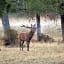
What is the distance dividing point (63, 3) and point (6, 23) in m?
12.7

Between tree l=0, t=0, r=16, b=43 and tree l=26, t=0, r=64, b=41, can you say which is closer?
tree l=26, t=0, r=64, b=41

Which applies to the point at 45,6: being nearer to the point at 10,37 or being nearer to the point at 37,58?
the point at 37,58

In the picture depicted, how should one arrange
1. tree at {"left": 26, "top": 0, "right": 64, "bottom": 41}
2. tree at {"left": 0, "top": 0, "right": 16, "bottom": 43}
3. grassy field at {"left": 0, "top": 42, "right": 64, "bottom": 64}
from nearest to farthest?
tree at {"left": 26, "top": 0, "right": 64, "bottom": 41}, grassy field at {"left": 0, "top": 42, "right": 64, "bottom": 64}, tree at {"left": 0, "top": 0, "right": 16, "bottom": 43}

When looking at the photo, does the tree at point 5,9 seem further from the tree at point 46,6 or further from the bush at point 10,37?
the tree at point 46,6

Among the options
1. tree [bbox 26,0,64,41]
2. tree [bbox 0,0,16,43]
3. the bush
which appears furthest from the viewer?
the bush

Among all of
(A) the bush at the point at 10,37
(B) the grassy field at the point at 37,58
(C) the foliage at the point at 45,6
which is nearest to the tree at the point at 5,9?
(A) the bush at the point at 10,37

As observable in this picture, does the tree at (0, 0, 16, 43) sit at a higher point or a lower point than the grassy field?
higher

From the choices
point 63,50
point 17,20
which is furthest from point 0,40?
point 17,20

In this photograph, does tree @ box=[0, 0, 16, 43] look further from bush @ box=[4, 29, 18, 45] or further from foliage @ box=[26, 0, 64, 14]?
foliage @ box=[26, 0, 64, 14]

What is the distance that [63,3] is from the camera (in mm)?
9711

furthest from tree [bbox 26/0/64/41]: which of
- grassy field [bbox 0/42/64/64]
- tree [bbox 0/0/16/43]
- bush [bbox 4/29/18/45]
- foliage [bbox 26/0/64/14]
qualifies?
bush [bbox 4/29/18/45]

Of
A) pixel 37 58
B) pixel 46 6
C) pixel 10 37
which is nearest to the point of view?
pixel 46 6

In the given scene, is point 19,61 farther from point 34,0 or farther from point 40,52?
point 34,0

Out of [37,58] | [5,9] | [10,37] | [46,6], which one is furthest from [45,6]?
[10,37]
